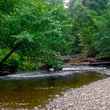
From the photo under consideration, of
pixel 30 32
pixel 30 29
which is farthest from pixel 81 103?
pixel 30 29

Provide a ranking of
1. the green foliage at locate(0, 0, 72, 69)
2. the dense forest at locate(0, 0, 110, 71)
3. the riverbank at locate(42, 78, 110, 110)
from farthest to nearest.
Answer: the dense forest at locate(0, 0, 110, 71)
the green foliage at locate(0, 0, 72, 69)
the riverbank at locate(42, 78, 110, 110)

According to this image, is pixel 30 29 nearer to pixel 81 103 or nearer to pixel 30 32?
pixel 30 32

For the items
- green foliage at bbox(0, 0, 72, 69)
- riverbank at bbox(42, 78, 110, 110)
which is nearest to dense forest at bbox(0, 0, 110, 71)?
green foliage at bbox(0, 0, 72, 69)

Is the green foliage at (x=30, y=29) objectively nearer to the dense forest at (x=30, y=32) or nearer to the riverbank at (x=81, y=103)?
the dense forest at (x=30, y=32)

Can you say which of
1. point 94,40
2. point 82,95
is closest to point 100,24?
point 94,40

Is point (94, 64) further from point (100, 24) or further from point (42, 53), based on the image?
point (42, 53)

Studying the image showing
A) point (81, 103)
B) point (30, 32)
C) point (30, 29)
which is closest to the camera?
point (81, 103)

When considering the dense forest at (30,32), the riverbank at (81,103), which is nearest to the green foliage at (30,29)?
the dense forest at (30,32)

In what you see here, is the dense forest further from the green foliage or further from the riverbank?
the riverbank

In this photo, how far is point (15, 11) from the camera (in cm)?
3728

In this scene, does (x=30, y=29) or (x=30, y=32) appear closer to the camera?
(x=30, y=32)

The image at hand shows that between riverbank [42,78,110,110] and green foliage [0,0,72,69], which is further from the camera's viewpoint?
green foliage [0,0,72,69]

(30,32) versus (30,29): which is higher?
(30,29)

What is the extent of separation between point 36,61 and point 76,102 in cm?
2072
